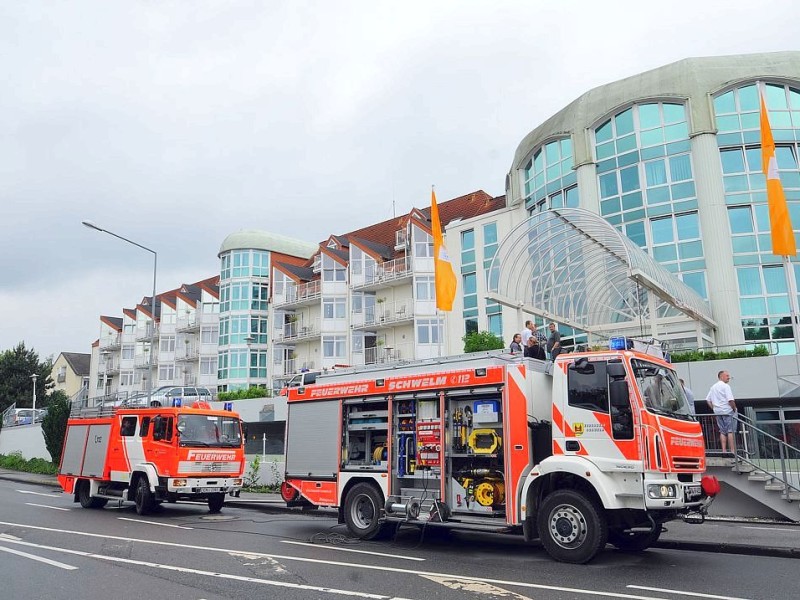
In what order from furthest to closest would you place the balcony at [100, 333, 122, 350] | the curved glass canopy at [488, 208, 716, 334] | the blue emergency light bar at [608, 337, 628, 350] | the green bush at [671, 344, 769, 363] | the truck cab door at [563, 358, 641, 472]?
the balcony at [100, 333, 122, 350] → the green bush at [671, 344, 769, 363] → the curved glass canopy at [488, 208, 716, 334] → the blue emergency light bar at [608, 337, 628, 350] → the truck cab door at [563, 358, 641, 472]

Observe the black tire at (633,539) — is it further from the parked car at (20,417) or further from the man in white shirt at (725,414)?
the parked car at (20,417)

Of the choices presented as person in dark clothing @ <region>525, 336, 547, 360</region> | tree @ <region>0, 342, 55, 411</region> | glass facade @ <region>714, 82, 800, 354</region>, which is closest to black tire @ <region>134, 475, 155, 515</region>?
person in dark clothing @ <region>525, 336, 547, 360</region>

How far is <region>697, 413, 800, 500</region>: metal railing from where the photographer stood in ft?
42.4

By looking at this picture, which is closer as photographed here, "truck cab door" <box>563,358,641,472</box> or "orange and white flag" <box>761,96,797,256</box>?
"truck cab door" <box>563,358,641,472</box>

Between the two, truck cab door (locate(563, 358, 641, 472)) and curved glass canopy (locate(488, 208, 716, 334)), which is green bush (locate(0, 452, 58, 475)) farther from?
truck cab door (locate(563, 358, 641, 472))

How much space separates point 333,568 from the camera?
28.6ft

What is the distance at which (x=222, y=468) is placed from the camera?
17.0 m

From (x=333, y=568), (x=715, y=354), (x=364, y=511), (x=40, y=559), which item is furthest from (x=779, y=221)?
(x=40, y=559)

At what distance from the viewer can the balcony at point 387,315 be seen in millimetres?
42656

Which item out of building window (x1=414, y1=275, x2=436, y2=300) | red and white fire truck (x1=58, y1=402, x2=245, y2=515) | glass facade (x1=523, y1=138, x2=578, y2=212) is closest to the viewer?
red and white fire truck (x1=58, y1=402, x2=245, y2=515)

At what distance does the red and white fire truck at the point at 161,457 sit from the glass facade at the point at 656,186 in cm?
1993

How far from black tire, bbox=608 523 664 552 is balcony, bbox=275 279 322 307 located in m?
38.9

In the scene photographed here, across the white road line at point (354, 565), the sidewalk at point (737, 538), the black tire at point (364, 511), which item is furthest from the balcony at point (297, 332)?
the sidewalk at point (737, 538)

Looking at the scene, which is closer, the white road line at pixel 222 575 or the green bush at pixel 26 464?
the white road line at pixel 222 575
